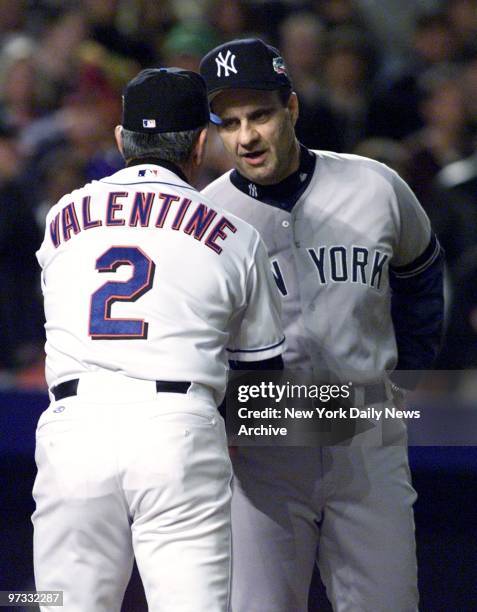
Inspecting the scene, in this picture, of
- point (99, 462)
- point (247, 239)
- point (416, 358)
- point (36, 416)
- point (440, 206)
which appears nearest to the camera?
point (99, 462)

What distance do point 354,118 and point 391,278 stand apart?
7.24ft

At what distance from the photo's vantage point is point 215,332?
249 centimetres

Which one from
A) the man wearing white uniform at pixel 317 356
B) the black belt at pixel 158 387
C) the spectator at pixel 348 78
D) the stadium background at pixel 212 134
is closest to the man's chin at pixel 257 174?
the man wearing white uniform at pixel 317 356

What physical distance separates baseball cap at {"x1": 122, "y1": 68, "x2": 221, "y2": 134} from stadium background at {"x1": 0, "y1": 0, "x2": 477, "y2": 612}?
1.37 meters

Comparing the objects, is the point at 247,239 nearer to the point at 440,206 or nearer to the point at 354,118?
the point at 440,206

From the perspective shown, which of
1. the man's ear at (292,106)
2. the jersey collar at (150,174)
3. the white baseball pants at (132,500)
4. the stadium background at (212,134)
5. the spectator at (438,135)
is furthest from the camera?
the spectator at (438,135)

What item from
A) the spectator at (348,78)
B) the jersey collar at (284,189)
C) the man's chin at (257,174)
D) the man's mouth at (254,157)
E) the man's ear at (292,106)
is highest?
the spectator at (348,78)

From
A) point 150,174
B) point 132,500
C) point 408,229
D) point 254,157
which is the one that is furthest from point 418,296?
point 132,500

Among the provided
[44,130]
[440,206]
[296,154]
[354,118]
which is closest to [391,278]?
[296,154]

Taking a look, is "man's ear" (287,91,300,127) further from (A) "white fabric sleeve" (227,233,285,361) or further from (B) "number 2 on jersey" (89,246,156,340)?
(B) "number 2 on jersey" (89,246,156,340)

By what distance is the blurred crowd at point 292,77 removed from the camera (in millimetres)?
4668

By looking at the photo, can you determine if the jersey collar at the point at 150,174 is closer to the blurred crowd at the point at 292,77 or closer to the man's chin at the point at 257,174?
the man's chin at the point at 257,174

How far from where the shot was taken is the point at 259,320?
8.53 feet

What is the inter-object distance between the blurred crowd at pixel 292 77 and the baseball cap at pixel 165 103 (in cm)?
191
